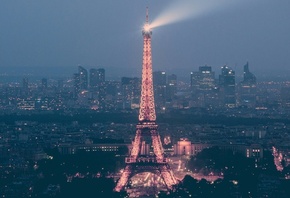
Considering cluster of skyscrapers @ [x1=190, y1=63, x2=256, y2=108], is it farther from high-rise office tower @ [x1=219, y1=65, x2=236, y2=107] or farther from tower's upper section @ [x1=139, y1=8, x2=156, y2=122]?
tower's upper section @ [x1=139, y1=8, x2=156, y2=122]

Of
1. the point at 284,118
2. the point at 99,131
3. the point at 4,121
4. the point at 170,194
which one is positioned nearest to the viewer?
the point at 170,194

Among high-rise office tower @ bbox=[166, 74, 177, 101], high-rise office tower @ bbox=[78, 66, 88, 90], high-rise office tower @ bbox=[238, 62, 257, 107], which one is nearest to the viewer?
Result: high-rise office tower @ bbox=[166, 74, 177, 101]

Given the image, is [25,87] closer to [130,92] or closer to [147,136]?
[130,92]

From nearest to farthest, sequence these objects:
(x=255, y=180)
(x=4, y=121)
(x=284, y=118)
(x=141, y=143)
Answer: (x=255, y=180) → (x=141, y=143) → (x=4, y=121) → (x=284, y=118)

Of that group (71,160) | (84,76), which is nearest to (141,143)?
(71,160)

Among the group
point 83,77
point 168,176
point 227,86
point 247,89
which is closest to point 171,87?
point 227,86

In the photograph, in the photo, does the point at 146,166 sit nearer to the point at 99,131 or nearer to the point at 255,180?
the point at 255,180

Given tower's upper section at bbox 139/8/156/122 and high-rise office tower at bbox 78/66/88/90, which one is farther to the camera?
high-rise office tower at bbox 78/66/88/90

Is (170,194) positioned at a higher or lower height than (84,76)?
lower

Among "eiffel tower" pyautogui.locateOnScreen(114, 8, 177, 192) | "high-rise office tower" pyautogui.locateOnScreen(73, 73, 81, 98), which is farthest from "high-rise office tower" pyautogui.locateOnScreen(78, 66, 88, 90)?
"eiffel tower" pyautogui.locateOnScreen(114, 8, 177, 192)
